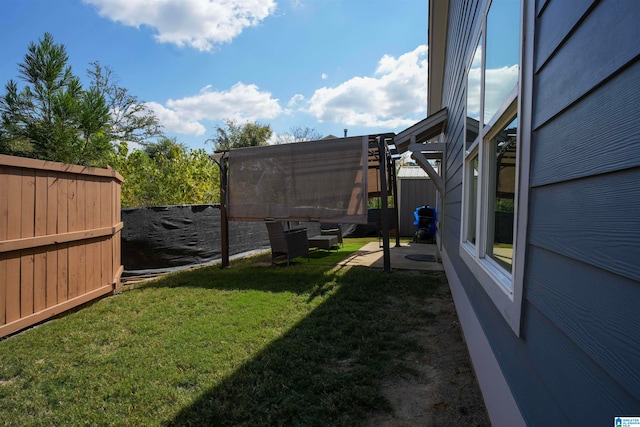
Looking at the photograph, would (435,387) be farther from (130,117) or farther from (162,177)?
(130,117)

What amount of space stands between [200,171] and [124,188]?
5.74ft

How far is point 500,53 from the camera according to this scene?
178 cm

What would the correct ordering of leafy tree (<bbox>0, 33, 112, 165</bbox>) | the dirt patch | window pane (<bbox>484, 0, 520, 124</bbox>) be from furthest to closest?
leafy tree (<bbox>0, 33, 112, 165</bbox>)
the dirt patch
window pane (<bbox>484, 0, 520, 124</bbox>)

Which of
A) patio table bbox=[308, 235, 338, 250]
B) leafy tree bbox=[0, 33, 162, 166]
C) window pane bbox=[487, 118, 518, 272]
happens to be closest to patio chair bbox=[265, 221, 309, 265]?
patio table bbox=[308, 235, 338, 250]

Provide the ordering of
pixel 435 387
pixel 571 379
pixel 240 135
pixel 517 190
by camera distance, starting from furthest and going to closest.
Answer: pixel 240 135, pixel 435 387, pixel 517 190, pixel 571 379

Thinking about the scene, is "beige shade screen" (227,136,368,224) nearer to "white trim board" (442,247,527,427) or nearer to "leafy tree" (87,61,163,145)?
"white trim board" (442,247,527,427)

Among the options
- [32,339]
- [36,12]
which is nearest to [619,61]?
[32,339]

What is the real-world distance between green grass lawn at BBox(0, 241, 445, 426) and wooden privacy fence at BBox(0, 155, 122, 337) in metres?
0.27

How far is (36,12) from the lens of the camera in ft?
18.0

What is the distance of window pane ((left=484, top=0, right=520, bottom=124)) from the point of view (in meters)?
1.49

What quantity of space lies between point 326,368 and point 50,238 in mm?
3169

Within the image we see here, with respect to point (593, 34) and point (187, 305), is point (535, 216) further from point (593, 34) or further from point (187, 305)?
point (187, 305)

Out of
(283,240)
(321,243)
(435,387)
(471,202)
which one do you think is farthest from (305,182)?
(435,387)

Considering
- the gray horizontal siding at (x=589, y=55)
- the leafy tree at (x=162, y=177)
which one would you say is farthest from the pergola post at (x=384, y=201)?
the gray horizontal siding at (x=589, y=55)
